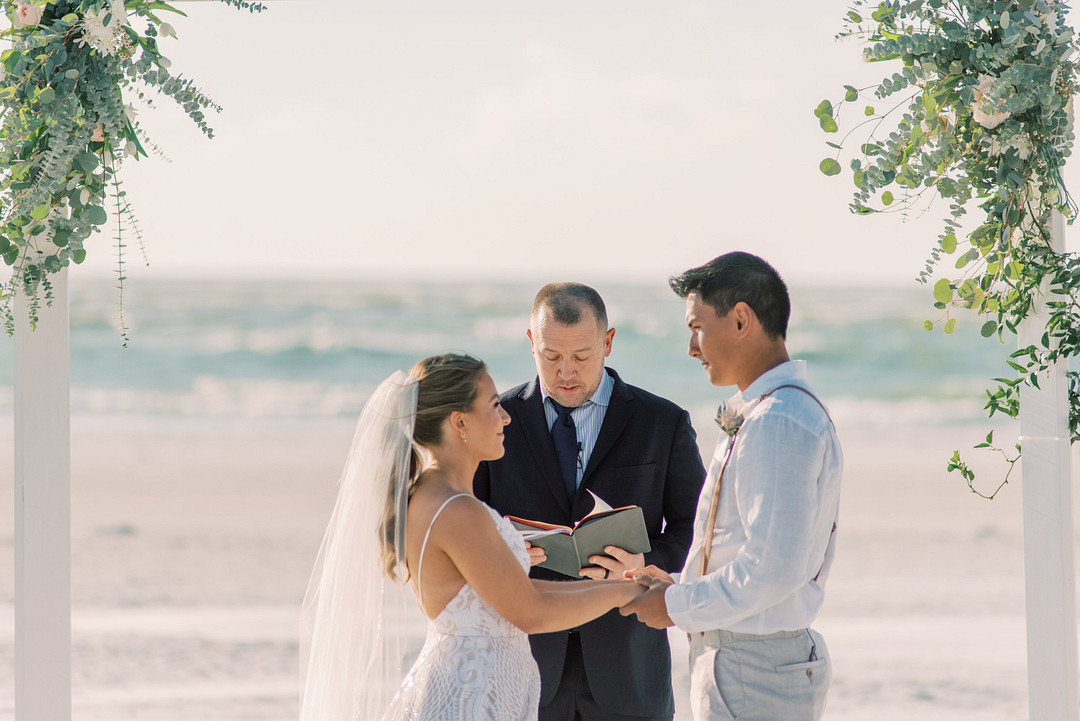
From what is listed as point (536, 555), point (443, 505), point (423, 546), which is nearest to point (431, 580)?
point (423, 546)

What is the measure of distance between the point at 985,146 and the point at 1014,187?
0.15 meters

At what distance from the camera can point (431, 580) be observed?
8.45 feet

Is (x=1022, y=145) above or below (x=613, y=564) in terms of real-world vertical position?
above

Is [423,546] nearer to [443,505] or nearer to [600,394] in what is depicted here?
[443,505]

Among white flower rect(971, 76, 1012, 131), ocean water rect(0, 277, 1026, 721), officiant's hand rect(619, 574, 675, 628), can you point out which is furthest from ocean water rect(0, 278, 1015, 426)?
officiant's hand rect(619, 574, 675, 628)

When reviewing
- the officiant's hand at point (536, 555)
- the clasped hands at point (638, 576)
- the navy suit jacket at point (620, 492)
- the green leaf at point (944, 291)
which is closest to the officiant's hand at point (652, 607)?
the clasped hands at point (638, 576)

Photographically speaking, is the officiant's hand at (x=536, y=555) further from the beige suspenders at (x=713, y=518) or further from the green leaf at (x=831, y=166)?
the green leaf at (x=831, y=166)

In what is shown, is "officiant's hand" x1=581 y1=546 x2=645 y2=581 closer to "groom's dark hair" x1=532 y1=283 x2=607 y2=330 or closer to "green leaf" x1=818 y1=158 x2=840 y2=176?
"groom's dark hair" x1=532 y1=283 x2=607 y2=330

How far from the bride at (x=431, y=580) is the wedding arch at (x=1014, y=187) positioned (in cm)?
125

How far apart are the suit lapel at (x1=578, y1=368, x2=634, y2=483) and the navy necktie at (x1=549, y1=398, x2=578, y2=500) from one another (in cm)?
5

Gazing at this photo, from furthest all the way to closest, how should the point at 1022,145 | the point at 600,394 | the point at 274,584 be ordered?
the point at 274,584 < the point at 600,394 < the point at 1022,145

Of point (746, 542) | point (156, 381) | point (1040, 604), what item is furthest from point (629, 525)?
point (156, 381)

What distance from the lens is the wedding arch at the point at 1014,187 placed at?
2.79 meters

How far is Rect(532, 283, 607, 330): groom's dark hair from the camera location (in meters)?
3.34
